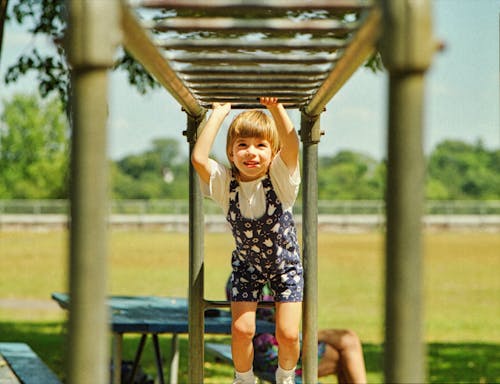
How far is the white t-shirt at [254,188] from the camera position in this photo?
353 cm

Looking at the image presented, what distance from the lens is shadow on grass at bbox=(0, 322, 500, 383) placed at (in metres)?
8.71

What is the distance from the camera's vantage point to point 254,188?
3576mm

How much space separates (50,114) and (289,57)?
62.3m

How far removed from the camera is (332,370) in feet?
17.8

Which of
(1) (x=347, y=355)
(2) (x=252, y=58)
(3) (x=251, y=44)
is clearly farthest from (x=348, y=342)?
(3) (x=251, y=44)

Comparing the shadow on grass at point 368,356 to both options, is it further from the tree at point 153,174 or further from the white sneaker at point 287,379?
the tree at point 153,174

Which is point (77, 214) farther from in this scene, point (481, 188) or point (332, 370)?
point (481, 188)

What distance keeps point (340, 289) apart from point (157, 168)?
59581 mm

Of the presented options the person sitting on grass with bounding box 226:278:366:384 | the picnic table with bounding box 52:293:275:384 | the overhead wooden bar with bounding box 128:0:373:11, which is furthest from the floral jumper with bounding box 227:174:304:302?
the person sitting on grass with bounding box 226:278:366:384

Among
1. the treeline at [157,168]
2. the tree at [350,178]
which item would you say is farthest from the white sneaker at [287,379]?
the tree at [350,178]

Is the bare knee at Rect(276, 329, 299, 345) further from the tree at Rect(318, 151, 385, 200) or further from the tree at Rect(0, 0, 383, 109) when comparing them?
the tree at Rect(318, 151, 385, 200)

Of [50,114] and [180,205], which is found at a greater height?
[50,114]

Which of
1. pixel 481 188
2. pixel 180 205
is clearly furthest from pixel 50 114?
pixel 481 188

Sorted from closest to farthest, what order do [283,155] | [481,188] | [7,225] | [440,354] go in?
[283,155] < [440,354] < [7,225] < [481,188]
